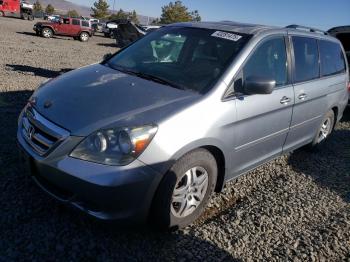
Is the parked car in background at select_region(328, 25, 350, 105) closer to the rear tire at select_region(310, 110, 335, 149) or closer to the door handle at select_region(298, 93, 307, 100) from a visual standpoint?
the rear tire at select_region(310, 110, 335, 149)

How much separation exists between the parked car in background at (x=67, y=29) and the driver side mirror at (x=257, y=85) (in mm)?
25451

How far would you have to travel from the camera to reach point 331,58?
5.39 metres

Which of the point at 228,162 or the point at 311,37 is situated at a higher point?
the point at 311,37

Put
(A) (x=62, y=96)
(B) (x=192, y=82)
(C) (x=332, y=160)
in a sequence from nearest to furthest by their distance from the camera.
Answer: (A) (x=62, y=96) → (B) (x=192, y=82) → (C) (x=332, y=160)

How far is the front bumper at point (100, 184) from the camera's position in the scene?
2588 millimetres

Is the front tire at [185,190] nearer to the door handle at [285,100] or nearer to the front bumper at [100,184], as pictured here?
the front bumper at [100,184]

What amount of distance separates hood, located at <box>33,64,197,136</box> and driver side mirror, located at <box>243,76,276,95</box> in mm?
544

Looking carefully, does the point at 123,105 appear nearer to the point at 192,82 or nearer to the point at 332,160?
the point at 192,82

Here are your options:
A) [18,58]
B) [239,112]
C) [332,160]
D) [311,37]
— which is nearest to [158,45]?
[239,112]

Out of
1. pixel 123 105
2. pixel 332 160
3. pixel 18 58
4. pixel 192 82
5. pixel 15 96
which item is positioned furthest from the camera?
pixel 18 58

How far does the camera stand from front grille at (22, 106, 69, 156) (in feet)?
8.99

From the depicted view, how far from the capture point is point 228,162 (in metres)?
3.41

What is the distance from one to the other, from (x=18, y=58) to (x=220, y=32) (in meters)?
10.4

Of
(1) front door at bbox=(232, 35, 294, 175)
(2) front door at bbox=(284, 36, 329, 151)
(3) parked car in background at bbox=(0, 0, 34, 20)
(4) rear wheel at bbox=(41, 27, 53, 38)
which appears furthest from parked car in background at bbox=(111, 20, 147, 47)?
(3) parked car in background at bbox=(0, 0, 34, 20)
